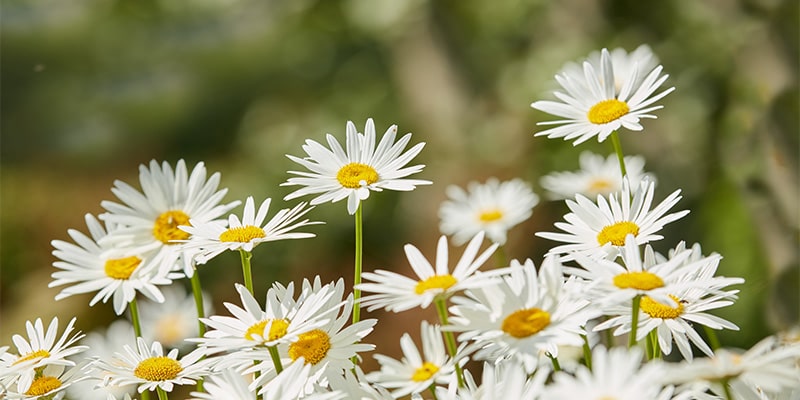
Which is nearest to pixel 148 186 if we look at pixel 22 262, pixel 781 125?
pixel 781 125

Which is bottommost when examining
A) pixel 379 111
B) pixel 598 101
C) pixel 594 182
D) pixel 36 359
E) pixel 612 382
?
pixel 612 382

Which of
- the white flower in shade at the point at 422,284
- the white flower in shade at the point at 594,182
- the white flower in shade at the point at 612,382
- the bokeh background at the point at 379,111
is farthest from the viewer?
the bokeh background at the point at 379,111

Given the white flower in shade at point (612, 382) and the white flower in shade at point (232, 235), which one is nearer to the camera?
the white flower in shade at point (612, 382)

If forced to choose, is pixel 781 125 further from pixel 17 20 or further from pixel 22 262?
pixel 17 20

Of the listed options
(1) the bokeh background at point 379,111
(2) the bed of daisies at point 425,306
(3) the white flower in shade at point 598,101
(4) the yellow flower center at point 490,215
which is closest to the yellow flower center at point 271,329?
(2) the bed of daisies at point 425,306

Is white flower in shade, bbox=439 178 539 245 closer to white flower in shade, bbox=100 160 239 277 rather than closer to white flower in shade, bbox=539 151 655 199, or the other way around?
white flower in shade, bbox=539 151 655 199

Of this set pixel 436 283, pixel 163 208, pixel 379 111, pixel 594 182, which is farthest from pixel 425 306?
pixel 379 111

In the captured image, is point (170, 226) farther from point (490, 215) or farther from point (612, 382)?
point (490, 215)

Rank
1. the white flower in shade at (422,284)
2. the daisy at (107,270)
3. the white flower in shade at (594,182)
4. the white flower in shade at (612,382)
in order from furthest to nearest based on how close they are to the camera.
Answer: the white flower in shade at (594,182) < the daisy at (107,270) < the white flower in shade at (422,284) < the white flower in shade at (612,382)

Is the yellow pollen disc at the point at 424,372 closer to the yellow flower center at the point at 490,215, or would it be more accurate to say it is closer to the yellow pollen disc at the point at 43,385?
the yellow pollen disc at the point at 43,385
